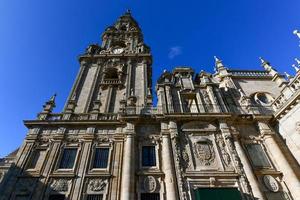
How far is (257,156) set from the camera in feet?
56.3

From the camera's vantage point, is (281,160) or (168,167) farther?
(281,160)

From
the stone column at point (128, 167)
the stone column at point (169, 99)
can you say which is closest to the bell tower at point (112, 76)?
the stone column at point (169, 99)

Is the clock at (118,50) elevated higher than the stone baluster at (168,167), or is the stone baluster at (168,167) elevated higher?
the clock at (118,50)

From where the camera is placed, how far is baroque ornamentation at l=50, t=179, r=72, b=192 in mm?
15094

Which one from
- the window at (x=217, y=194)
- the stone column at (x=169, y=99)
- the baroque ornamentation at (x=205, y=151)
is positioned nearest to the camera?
the window at (x=217, y=194)

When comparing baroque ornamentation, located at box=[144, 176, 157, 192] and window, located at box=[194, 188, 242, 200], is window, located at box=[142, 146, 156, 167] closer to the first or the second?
baroque ornamentation, located at box=[144, 176, 157, 192]

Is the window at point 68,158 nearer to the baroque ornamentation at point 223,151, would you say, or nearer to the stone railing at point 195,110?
the stone railing at point 195,110

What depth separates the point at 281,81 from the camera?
2372 centimetres

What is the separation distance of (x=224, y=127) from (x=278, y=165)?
178 inches

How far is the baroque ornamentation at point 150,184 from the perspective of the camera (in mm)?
14930

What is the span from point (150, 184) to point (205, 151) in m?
4.86

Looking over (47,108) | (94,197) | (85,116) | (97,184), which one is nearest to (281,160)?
(97,184)

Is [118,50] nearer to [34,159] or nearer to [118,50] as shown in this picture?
[118,50]

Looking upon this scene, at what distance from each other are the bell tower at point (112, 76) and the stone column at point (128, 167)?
3742 millimetres
